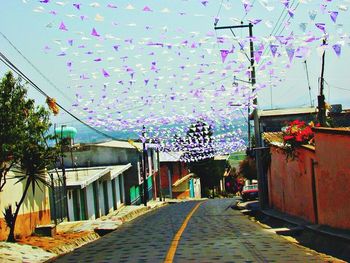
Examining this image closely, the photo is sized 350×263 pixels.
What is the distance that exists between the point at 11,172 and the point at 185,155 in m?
51.6

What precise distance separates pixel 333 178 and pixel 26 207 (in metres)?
11.9

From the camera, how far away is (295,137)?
23.0 m

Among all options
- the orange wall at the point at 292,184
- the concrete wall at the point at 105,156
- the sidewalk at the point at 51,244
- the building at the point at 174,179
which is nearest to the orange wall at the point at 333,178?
the orange wall at the point at 292,184

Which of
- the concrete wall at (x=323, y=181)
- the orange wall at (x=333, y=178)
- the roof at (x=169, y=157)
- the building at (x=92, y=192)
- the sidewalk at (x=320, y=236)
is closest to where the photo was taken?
the sidewalk at (x=320, y=236)

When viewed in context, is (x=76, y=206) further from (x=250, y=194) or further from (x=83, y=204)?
(x=250, y=194)

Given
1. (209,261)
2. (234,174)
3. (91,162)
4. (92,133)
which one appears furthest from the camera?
(234,174)

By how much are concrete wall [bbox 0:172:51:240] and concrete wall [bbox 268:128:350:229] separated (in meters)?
10.7

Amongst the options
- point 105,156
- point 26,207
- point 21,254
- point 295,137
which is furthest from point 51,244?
point 105,156

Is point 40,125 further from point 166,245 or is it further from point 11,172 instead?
point 166,245

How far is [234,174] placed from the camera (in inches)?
3807

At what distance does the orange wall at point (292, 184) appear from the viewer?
22.2m

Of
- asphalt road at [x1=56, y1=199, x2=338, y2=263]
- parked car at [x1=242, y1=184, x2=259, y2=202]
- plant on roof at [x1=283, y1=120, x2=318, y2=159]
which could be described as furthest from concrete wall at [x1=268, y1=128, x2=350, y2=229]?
parked car at [x1=242, y1=184, x2=259, y2=202]

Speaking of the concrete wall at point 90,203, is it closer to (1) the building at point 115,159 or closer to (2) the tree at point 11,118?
(1) the building at point 115,159

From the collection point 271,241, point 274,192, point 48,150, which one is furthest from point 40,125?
point 274,192
